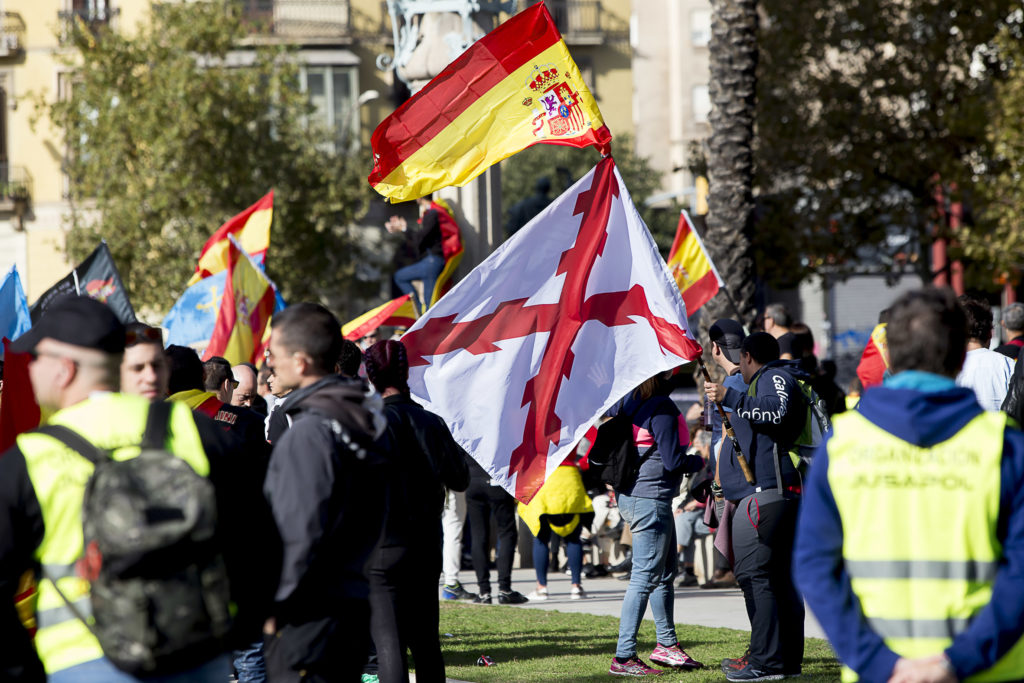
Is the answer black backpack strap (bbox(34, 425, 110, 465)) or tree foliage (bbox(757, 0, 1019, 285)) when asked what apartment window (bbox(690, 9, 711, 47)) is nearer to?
tree foliage (bbox(757, 0, 1019, 285))

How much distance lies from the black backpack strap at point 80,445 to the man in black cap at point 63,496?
0.03ft

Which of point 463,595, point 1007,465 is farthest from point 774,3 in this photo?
point 1007,465

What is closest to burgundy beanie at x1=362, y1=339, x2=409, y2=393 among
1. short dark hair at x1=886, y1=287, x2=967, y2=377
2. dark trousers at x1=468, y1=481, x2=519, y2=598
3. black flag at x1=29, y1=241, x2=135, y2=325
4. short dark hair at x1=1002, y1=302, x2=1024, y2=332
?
short dark hair at x1=886, y1=287, x2=967, y2=377

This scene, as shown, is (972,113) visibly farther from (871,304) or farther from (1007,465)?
(1007,465)

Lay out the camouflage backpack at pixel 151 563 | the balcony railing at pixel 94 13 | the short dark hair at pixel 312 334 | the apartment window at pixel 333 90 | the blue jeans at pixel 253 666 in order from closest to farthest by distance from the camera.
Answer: the camouflage backpack at pixel 151 563 < the short dark hair at pixel 312 334 < the blue jeans at pixel 253 666 < the balcony railing at pixel 94 13 < the apartment window at pixel 333 90

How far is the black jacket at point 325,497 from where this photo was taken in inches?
152

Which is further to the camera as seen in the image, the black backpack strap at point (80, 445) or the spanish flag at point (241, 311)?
the spanish flag at point (241, 311)

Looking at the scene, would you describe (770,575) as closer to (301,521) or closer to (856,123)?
(301,521)

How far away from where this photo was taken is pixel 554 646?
8375mm

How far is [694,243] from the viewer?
10812mm

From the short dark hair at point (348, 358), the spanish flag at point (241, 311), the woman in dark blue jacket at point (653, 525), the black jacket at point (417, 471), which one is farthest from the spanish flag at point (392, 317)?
the black jacket at point (417, 471)

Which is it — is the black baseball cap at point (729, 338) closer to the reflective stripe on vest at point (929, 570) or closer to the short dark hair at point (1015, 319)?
the short dark hair at point (1015, 319)

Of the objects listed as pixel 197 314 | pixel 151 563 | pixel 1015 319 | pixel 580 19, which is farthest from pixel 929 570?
pixel 580 19

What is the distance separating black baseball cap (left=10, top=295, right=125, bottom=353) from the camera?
350 cm
